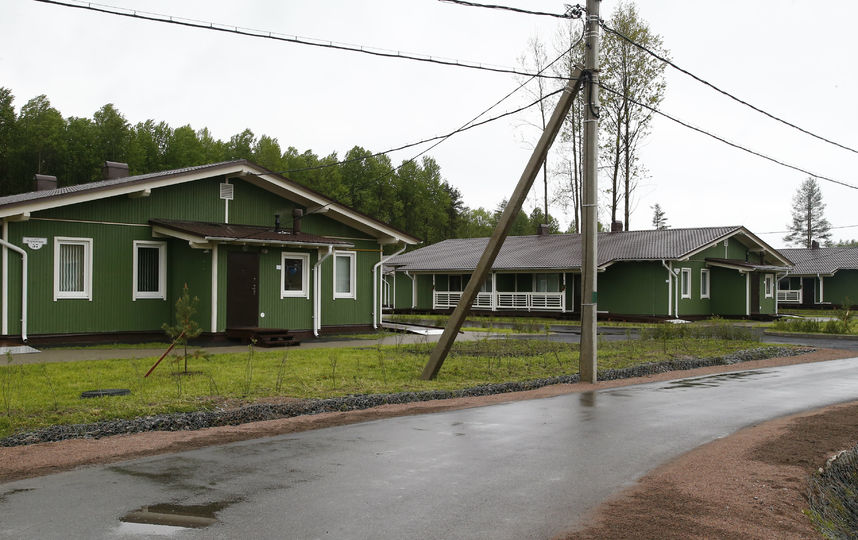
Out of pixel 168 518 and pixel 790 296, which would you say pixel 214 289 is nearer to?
pixel 168 518

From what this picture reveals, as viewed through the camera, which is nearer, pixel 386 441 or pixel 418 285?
pixel 386 441

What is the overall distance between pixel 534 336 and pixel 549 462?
16.9 metres

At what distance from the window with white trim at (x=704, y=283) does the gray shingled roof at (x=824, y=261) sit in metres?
13.4

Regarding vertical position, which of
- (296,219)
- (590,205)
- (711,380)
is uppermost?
(296,219)

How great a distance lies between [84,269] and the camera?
18891 millimetres

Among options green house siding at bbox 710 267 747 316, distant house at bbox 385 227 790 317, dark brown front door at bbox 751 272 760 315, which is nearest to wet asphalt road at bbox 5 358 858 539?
distant house at bbox 385 227 790 317

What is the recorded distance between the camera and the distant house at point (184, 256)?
17984 mm

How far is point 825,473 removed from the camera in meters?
7.26

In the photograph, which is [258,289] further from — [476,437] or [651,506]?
[651,506]

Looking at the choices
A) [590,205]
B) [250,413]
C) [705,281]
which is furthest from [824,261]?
[250,413]

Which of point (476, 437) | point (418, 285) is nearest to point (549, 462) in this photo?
point (476, 437)

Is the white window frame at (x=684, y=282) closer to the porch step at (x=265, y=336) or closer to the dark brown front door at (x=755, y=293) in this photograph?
the dark brown front door at (x=755, y=293)

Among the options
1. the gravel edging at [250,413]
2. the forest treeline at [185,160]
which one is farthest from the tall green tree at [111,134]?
the gravel edging at [250,413]

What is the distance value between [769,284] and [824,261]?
1501 centimetres
